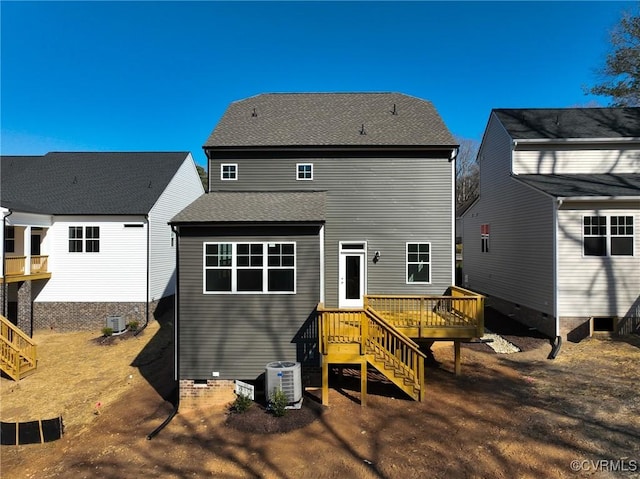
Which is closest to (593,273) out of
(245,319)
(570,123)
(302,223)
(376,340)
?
(570,123)

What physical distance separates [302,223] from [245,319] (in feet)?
9.09

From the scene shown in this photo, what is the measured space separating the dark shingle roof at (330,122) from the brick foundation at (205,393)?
746 centimetres

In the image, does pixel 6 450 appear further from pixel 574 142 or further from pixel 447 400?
pixel 574 142

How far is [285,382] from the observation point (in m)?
8.16

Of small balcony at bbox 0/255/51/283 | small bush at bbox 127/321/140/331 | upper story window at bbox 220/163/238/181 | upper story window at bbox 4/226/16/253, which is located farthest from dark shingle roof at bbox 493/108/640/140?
upper story window at bbox 4/226/16/253

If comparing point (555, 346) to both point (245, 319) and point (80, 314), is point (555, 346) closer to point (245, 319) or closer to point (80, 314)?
point (245, 319)

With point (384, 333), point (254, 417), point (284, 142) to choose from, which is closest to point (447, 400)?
point (384, 333)

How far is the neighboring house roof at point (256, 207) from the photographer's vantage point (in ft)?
29.5

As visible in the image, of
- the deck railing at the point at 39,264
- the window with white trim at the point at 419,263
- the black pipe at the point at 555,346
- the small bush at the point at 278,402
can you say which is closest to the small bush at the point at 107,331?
the deck railing at the point at 39,264

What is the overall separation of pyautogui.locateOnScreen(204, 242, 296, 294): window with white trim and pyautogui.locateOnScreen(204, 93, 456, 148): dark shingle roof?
4.54m

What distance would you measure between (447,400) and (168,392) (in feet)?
24.8

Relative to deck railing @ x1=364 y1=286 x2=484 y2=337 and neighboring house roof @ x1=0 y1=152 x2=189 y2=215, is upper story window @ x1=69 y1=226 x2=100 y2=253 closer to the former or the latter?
neighboring house roof @ x1=0 y1=152 x2=189 y2=215

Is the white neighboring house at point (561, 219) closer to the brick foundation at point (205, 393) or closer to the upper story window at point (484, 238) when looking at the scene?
the upper story window at point (484, 238)

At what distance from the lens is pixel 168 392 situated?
10227mm
